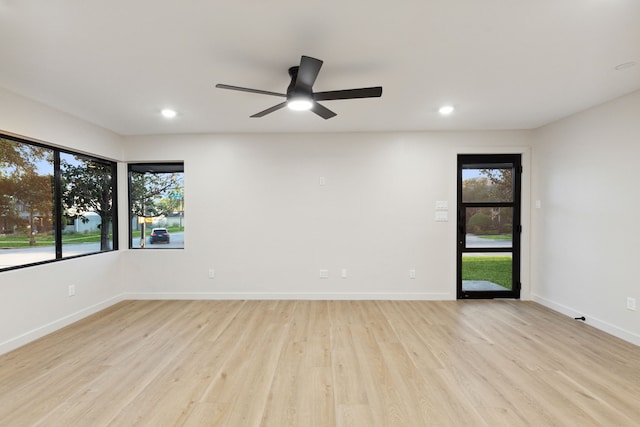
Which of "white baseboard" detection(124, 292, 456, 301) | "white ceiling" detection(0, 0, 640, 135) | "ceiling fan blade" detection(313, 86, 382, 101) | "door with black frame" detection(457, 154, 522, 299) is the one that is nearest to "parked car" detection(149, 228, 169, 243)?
"white baseboard" detection(124, 292, 456, 301)

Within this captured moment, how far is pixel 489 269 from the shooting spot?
4.94 meters

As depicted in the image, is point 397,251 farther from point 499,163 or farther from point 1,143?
point 1,143

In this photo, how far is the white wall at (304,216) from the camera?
431 cm

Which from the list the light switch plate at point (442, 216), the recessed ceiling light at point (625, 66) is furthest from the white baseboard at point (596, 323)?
the recessed ceiling light at point (625, 66)

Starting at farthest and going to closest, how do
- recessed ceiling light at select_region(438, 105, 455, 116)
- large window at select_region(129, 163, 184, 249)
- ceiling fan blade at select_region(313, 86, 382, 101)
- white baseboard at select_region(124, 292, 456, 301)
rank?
large window at select_region(129, 163, 184, 249)
white baseboard at select_region(124, 292, 456, 301)
recessed ceiling light at select_region(438, 105, 455, 116)
ceiling fan blade at select_region(313, 86, 382, 101)

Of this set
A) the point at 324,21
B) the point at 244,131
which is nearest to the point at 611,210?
the point at 324,21

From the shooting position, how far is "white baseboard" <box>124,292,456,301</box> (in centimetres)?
429

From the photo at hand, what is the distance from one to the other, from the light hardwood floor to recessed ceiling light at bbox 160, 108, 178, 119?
8.25ft

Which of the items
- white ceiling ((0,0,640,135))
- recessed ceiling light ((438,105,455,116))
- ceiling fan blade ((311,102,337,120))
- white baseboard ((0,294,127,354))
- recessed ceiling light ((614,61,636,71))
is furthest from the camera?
recessed ceiling light ((438,105,455,116))

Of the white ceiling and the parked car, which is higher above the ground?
the white ceiling

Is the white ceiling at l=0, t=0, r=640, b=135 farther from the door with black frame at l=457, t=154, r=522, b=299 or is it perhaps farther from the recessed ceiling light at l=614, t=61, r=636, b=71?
the door with black frame at l=457, t=154, r=522, b=299

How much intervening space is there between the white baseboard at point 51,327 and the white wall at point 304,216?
0.50 meters

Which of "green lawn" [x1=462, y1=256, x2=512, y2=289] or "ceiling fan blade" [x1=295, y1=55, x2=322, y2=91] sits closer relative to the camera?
"ceiling fan blade" [x1=295, y1=55, x2=322, y2=91]

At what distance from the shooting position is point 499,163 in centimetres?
436
